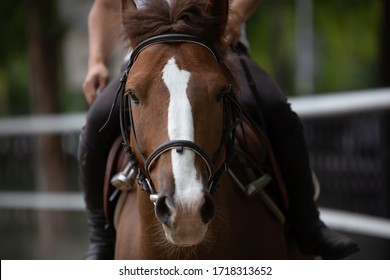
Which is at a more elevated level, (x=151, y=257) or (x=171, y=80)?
(x=171, y=80)

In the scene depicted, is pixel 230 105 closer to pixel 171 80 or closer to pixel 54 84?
pixel 171 80

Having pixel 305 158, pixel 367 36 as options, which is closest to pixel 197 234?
pixel 305 158

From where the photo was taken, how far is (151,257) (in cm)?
336

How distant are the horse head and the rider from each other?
1.16ft

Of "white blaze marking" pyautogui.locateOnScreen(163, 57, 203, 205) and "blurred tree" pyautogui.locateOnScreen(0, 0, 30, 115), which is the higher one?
"white blaze marking" pyautogui.locateOnScreen(163, 57, 203, 205)

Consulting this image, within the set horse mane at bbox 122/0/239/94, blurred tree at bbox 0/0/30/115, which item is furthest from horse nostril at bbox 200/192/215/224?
blurred tree at bbox 0/0/30/115

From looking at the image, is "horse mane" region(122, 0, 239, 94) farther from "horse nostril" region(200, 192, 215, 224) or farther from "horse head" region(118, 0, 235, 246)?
"horse nostril" region(200, 192, 215, 224)

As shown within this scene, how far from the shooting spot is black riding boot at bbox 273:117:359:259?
387 cm

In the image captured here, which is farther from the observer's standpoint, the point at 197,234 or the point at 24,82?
the point at 24,82

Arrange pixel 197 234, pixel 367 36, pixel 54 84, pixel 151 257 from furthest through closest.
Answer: pixel 367 36, pixel 54 84, pixel 151 257, pixel 197 234

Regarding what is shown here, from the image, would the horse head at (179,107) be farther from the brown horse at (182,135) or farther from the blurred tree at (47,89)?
the blurred tree at (47,89)

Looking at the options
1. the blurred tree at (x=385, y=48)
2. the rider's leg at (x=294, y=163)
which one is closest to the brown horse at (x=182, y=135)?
the rider's leg at (x=294, y=163)
